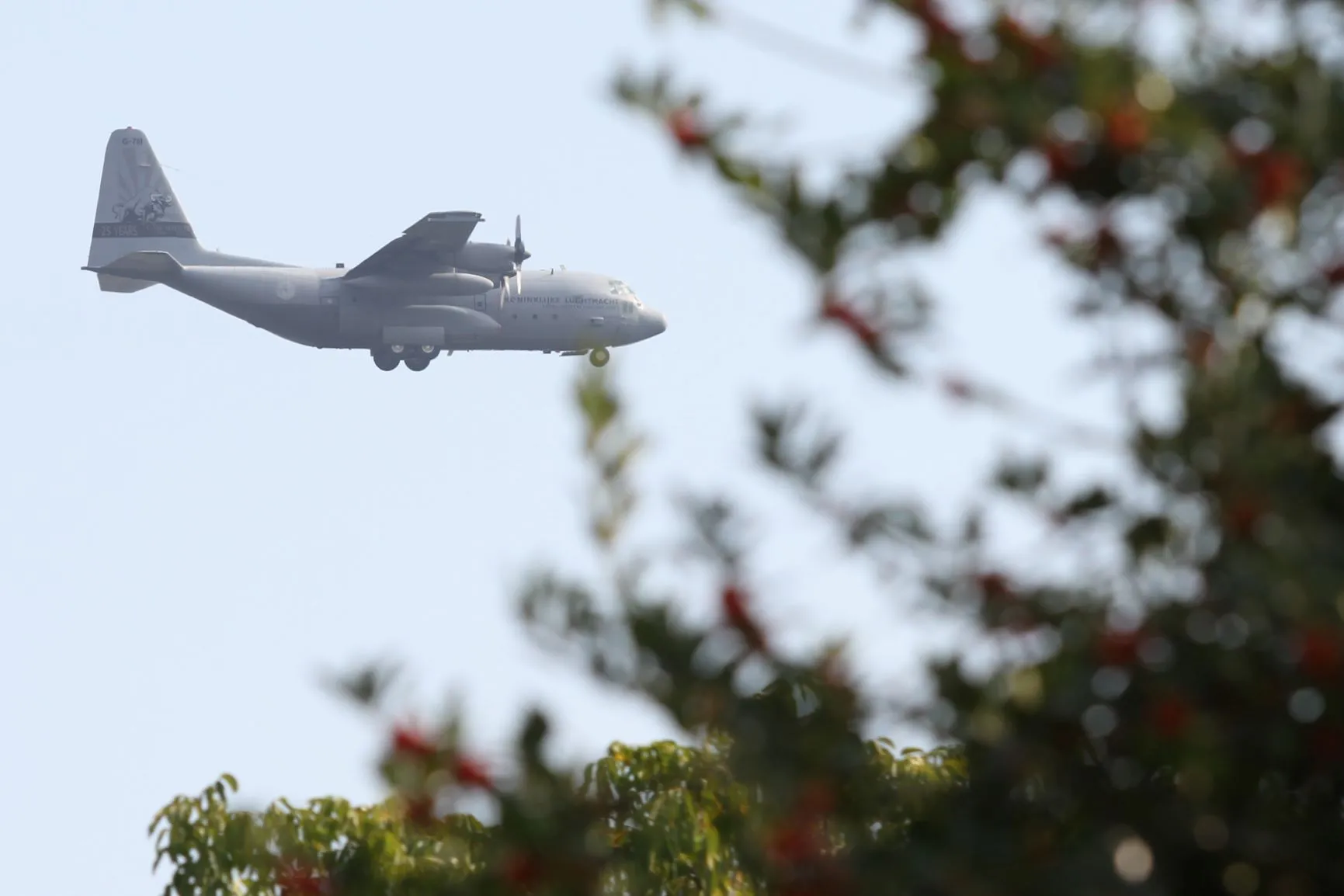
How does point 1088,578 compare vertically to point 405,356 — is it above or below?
above

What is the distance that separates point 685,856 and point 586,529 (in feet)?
18.1

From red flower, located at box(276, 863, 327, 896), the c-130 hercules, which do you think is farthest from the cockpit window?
red flower, located at box(276, 863, 327, 896)

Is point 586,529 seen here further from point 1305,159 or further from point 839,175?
point 1305,159

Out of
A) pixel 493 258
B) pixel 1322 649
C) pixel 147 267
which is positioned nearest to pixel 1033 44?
pixel 1322 649

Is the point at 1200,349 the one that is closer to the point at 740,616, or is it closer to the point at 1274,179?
the point at 1274,179

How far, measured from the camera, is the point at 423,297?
66812 mm

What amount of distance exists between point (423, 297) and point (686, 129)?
59491 millimetres

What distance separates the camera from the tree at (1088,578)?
704 centimetres

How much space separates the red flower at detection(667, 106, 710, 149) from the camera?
25.7ft

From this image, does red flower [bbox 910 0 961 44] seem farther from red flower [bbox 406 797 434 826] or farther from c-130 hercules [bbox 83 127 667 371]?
c-130 hercules [bbox 83 127 667 371]

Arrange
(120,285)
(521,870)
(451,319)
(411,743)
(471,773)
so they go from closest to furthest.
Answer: (411,743) < (471,773) < (521,870) < (451,319) < (120,285)

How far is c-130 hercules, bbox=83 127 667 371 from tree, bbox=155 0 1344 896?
57749 millimetres

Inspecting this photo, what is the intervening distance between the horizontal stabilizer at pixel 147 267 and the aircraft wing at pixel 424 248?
5.11 meters

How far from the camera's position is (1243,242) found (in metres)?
7.48
